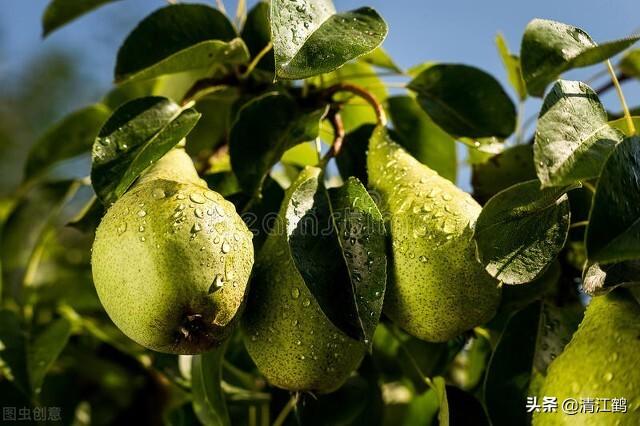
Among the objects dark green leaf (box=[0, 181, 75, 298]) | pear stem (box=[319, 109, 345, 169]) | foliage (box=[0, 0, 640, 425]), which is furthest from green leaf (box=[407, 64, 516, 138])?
dark green leaf (box=[0, 181, 75, 298])

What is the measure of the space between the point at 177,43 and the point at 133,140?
0.20 metres

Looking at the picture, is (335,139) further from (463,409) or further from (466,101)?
(463,409)

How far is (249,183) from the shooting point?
95 cm

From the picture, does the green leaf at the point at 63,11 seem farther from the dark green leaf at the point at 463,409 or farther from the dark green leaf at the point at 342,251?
the dark green leaf at the point at 463,409

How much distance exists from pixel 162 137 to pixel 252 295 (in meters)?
0.22

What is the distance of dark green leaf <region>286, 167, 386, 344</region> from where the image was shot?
2.38 feet

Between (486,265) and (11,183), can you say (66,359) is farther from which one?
(11,183)

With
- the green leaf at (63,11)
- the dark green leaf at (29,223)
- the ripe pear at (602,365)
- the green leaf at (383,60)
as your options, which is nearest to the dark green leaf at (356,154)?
the green leaf at (383,60)

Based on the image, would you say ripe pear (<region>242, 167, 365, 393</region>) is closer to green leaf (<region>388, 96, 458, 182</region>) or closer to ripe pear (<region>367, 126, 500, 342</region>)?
ripe pear (<region>367, 126, 500, 342</region>)

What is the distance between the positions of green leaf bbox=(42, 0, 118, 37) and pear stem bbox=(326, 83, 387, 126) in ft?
1.37

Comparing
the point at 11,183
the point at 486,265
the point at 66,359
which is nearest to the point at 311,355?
the point at 486,265

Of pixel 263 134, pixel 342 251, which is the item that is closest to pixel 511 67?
pixel 263 134

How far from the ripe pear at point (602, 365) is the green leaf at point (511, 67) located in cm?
56

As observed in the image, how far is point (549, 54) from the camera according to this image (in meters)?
0.76
